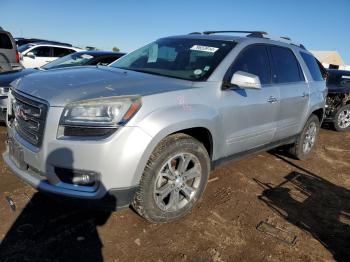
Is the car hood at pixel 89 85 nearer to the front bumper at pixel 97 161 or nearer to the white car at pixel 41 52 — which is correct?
→ the front bumper at pixel 97 161

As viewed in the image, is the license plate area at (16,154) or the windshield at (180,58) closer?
the license plate area at (16,154)

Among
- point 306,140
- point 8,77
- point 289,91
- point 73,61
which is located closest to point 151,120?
point 289,91

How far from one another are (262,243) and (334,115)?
633cm

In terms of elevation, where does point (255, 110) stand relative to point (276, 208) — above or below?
above

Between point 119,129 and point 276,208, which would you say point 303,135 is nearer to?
point 276,208

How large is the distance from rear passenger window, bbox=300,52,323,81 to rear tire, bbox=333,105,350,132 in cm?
317

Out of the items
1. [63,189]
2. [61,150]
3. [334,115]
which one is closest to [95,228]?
[63,189]

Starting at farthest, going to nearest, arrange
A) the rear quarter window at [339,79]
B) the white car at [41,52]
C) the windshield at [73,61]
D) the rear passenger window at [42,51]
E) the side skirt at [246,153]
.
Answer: the rear passenger window at [42,51], the white car at [41,52], the rear quarter window at [339,79], the windshield at [73,61], the side skirt at [246,153]

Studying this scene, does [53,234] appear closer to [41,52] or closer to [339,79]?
[339,79]

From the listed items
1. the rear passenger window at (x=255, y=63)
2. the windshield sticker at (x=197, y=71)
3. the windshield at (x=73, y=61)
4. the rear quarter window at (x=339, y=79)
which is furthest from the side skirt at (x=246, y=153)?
the rear quarter window at (x=339, y=79)

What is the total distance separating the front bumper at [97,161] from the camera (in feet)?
8.66

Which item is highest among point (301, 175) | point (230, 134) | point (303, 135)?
point (230, 134)

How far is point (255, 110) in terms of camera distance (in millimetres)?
3934

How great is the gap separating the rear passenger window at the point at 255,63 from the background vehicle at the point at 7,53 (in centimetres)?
650
